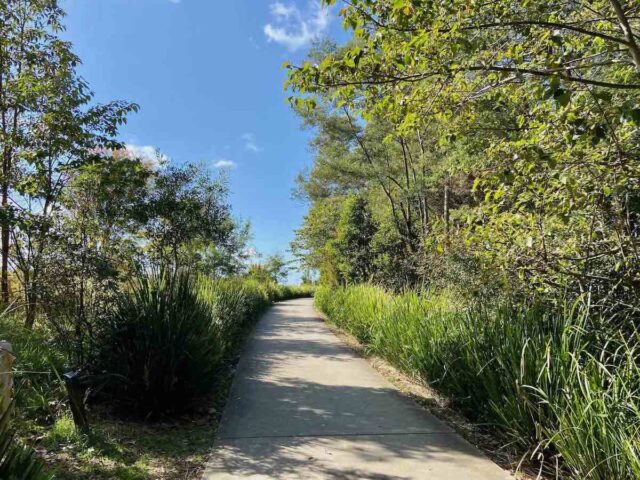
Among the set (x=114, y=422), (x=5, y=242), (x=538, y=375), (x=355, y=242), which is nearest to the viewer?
(x=538, y=375)

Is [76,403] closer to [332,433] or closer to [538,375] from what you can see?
[332,433]

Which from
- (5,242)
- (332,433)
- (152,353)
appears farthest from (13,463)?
(5,242)

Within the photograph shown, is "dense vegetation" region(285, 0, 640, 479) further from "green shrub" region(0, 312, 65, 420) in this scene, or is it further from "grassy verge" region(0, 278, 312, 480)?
"green shrub" region(0, 312, 65, 420)

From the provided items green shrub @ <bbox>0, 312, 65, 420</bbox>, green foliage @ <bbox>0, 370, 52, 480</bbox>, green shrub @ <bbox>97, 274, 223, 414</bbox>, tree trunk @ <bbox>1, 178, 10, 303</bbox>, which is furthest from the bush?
green foliage @ <bbox>0, 370, 52, 480</bbox>

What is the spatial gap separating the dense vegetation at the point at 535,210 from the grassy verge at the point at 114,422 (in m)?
2.83

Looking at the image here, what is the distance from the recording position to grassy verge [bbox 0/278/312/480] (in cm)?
383

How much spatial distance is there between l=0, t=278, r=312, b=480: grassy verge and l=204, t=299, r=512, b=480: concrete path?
0.92 feet

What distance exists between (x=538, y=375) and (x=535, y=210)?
1.86 metres

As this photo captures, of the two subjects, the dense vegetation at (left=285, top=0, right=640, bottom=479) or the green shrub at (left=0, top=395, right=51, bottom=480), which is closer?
the green shrub at (left=0, top=395, right=51, bottom=480)

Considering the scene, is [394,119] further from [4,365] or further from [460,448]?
[4,365]

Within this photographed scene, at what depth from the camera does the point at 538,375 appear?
3840 millimetres

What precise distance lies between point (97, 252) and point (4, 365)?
2.38 meters

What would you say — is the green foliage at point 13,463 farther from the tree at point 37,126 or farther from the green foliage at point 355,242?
the green foliage at point 355,242

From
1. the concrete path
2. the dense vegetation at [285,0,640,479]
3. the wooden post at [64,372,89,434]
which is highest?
the dense vegetation at [285,0,640,479]
